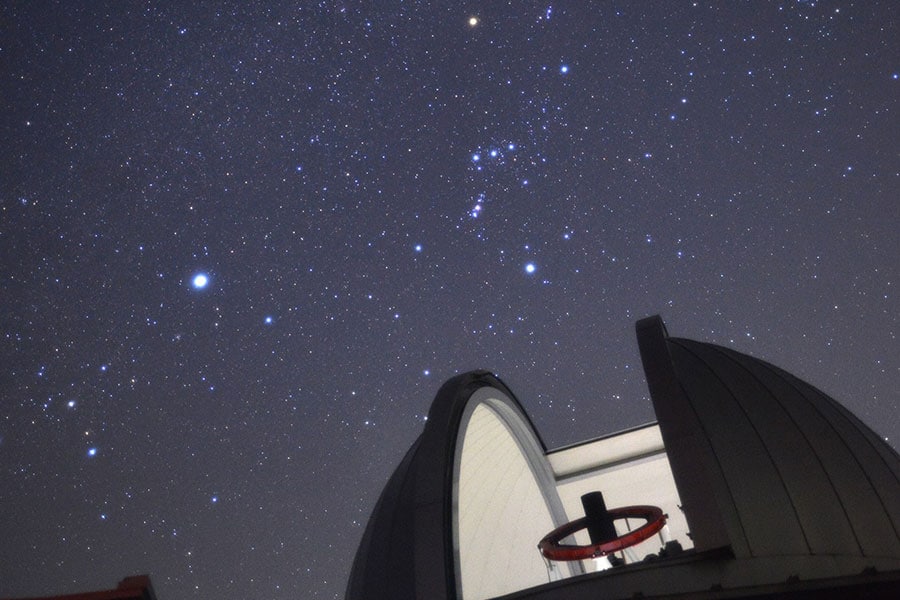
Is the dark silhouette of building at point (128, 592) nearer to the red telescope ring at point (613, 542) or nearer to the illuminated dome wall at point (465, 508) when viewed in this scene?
the illuminated dome wall at point (465, 508)

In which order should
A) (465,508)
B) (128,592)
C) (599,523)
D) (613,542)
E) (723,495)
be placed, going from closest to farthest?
(128,592) < (723,495) < (613,542) < (599,523) < (465,508)

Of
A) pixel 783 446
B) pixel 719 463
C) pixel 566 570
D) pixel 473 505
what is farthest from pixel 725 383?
pixel 566 570

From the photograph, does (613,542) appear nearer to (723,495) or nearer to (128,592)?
(723,495)

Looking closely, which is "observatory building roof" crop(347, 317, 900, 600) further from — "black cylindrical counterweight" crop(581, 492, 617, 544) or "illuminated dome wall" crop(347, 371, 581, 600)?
"black cylindrical counterweight" crop(581, 492, 617, 544)

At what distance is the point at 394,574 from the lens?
539 centimetres

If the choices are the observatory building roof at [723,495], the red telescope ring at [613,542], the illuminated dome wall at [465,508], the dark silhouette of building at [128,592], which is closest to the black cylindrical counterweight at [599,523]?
the red telescope ring at [613,542]

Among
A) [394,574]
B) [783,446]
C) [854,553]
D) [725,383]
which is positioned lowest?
[854,553]

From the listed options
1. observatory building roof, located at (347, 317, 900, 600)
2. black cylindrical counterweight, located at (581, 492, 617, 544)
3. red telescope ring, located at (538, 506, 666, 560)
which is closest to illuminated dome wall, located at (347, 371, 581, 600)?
observatory building roof, located at (347, 317, 900, 600)

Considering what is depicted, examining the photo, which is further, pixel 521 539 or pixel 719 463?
pixel 521 539

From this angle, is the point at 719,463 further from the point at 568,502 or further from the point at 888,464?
the point at 568,502

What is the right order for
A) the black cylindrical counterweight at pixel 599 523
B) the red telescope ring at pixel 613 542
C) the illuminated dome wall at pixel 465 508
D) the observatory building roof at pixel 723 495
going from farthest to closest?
the black cylindrical counterweight at pixel 599 523
the red telescope ring at pixel 613 542
the illuminated dome wall at pixel 465 508
the observatory building roof at pixel 723 495

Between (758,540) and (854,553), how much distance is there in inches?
30.4

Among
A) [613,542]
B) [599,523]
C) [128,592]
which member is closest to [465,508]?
[599,523]

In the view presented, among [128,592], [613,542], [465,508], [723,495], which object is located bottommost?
[128,592]
